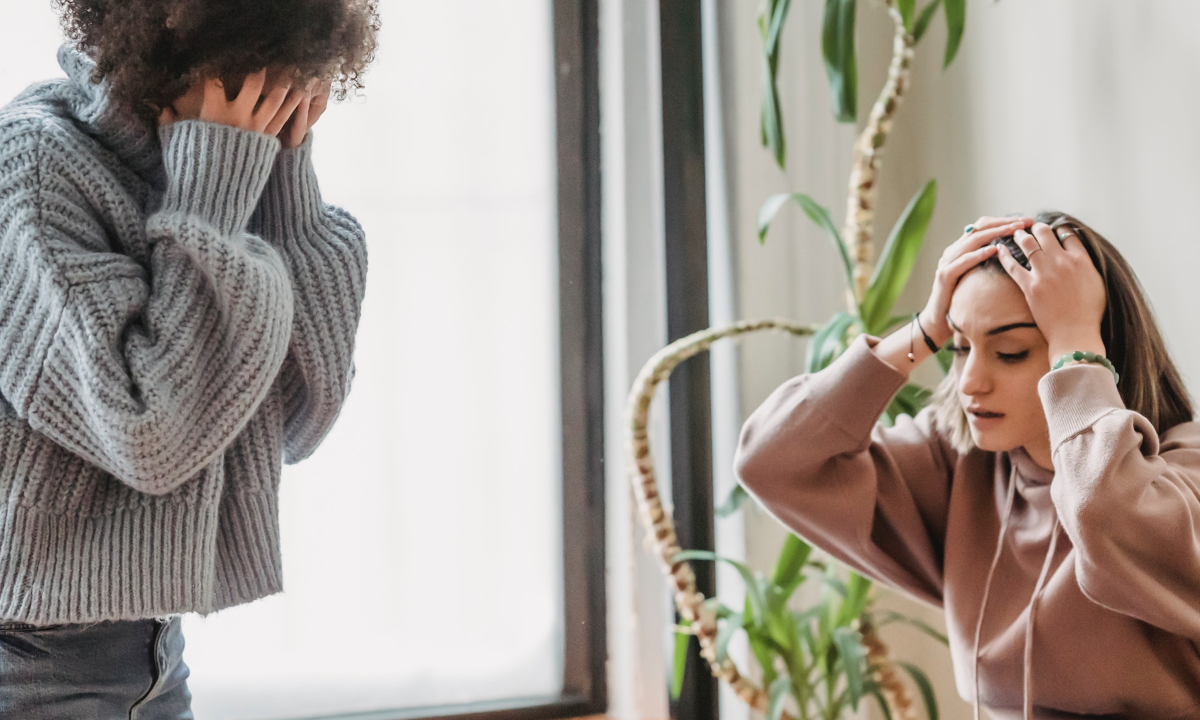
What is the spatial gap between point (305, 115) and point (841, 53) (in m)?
0.89

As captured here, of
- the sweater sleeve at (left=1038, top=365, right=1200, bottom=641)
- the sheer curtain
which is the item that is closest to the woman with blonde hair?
the sweater sleeve at (left=1038, top=365, right=1200, bottom=641)

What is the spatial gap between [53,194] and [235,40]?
0.21 m

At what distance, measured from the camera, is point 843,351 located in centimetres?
144

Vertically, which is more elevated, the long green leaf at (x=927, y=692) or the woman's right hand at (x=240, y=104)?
the woman's right hand at (x=240, y=104)

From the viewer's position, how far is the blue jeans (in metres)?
0.84

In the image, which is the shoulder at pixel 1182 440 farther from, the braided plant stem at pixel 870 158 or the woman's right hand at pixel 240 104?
the woman's right hand at pixel 240 104

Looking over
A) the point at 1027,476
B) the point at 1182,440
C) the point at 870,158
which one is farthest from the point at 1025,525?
the point at 870,158

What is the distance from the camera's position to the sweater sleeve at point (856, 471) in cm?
108

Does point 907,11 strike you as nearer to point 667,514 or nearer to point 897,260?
point 897,260

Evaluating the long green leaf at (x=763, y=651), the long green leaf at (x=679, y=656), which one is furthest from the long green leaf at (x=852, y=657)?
the long green leaf at (x=679, y=656)

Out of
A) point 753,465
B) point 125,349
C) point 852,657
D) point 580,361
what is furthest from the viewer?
point 580,361

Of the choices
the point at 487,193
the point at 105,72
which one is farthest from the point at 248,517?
the point at 487,193

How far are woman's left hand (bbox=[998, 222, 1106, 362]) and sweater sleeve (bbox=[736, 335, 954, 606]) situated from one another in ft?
0.58

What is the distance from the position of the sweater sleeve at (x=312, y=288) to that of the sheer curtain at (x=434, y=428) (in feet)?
2.66
